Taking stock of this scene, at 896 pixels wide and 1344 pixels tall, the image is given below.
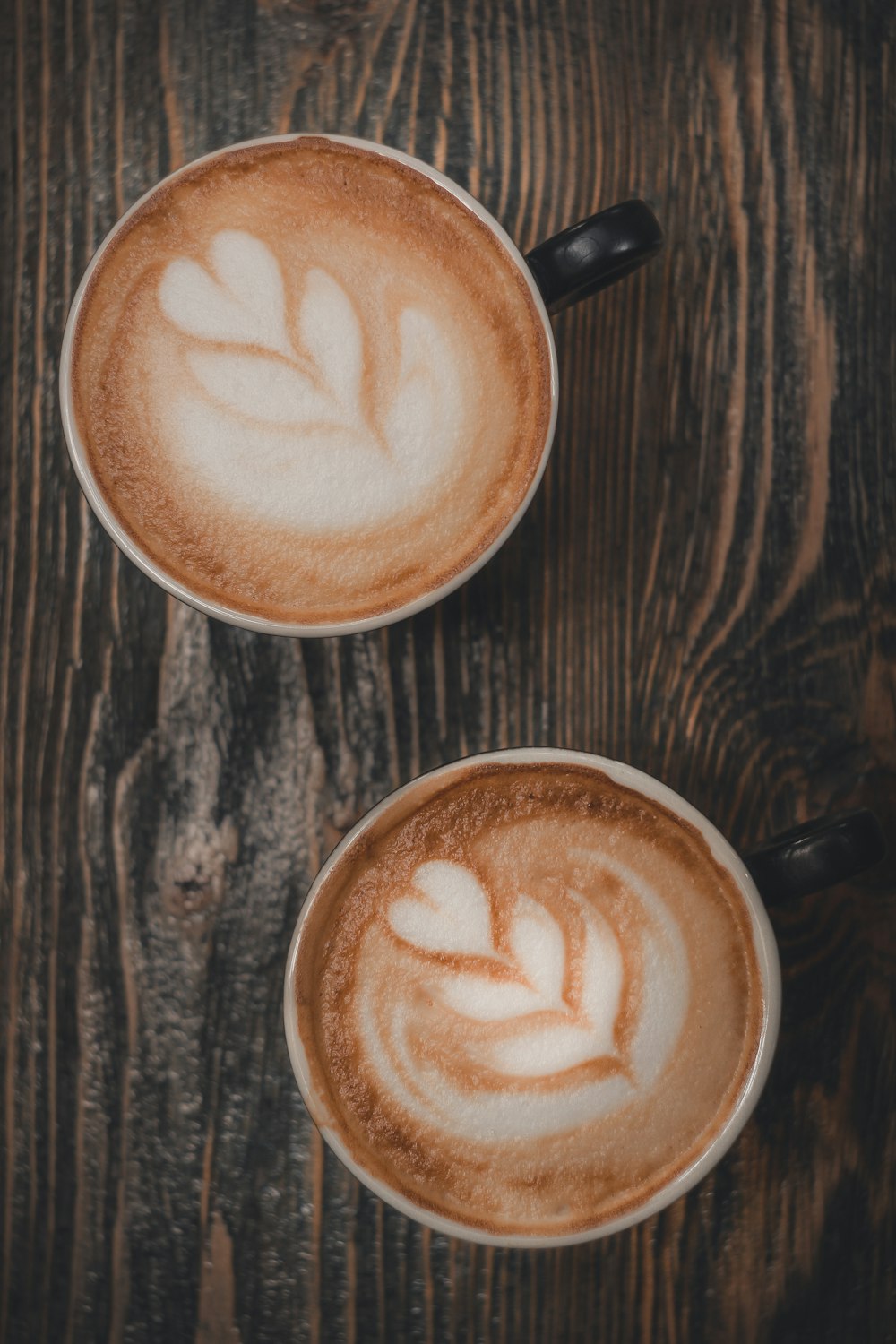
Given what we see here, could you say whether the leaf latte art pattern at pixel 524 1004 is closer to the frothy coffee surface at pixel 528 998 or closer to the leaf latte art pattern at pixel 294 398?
the frothy coffee surface at pixel 528 998

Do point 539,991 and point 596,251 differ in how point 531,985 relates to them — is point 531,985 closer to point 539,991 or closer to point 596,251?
point 539,991

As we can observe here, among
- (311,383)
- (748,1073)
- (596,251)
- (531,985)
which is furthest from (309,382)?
(748,1073)

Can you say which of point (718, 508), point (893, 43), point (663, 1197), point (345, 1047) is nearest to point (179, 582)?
point (345, 1047)

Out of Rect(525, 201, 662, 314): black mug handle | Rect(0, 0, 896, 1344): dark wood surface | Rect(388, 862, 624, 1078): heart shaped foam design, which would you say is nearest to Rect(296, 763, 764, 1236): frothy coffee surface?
Rect(388, 862, 624, 1078): heart shaped foam design

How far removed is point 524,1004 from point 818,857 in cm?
23

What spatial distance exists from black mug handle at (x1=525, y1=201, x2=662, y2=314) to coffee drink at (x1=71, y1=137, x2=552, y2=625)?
0.02 metres

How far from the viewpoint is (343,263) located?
79 cm

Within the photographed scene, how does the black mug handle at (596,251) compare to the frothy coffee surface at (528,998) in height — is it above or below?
above

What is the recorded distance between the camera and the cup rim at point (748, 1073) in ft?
2.49

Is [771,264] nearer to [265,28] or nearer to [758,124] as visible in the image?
[758,124]

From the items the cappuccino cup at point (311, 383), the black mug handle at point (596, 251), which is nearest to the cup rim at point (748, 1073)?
the cappuccino cup at point (311, 383)

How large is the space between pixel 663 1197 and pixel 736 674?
0.42m

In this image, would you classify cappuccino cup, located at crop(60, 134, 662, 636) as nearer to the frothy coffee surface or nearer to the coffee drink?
the coffee drink

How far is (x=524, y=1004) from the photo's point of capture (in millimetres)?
760
